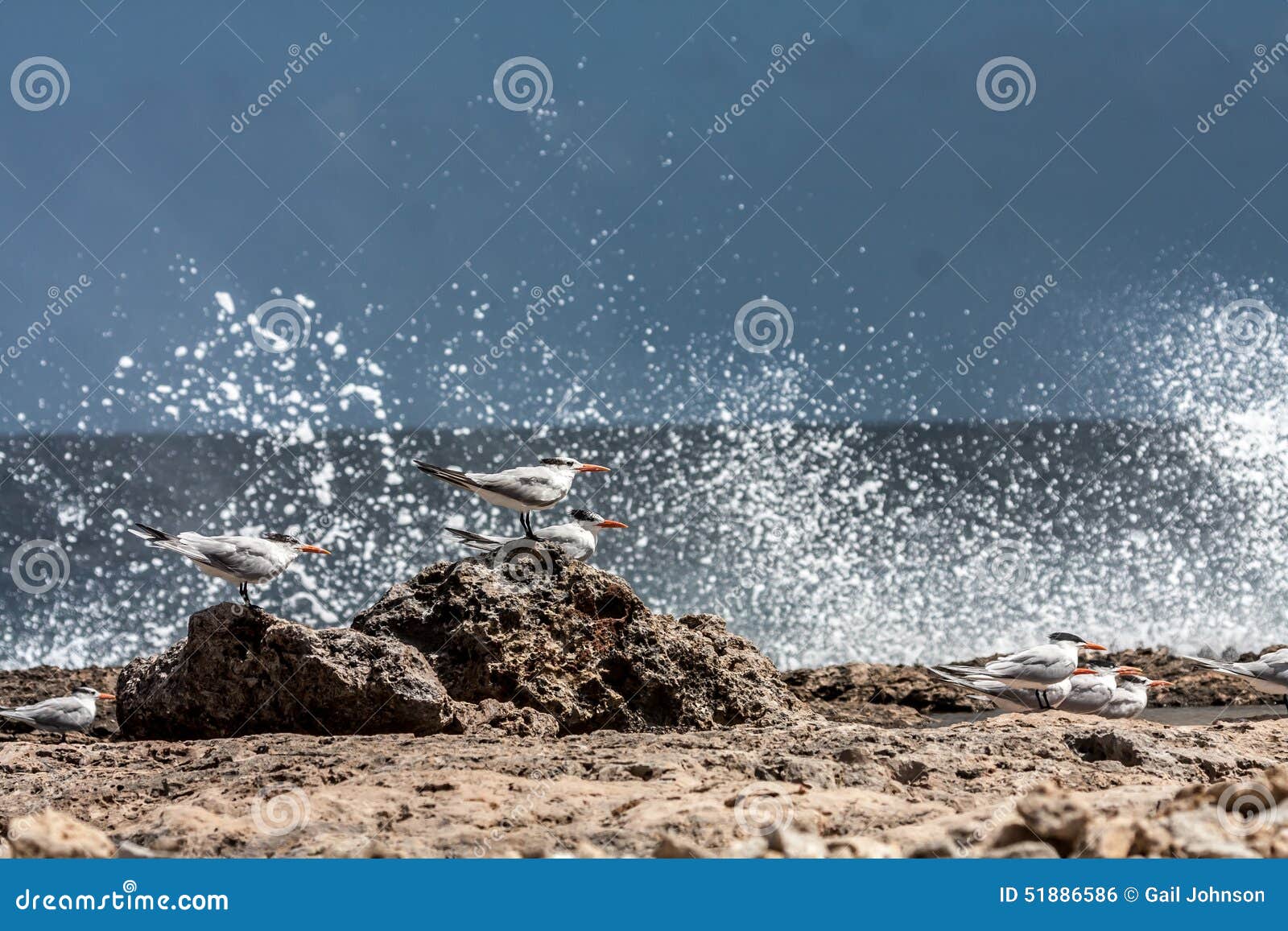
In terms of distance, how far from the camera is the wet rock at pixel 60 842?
301 cm

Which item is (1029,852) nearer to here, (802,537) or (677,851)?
(677,851)

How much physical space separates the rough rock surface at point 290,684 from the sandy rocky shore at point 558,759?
1cm

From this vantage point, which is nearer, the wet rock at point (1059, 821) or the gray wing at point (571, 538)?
the wet rock at point (1059, 821)

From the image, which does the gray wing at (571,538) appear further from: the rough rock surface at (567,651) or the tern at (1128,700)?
the tern at (1128,700)

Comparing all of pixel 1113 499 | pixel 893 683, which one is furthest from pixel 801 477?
pixel 893 683

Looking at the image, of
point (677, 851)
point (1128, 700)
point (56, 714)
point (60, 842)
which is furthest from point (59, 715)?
point (1128, 700)

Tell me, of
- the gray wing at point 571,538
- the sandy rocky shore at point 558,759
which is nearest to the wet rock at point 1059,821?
the sandy rocky shore at point 558,759

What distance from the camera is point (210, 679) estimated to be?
5605 mm

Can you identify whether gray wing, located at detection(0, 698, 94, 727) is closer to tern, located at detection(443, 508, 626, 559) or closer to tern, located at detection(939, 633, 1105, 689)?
tern, located at detection(443, 508, 626, 559)

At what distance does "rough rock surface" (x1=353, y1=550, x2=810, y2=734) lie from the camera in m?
5.85

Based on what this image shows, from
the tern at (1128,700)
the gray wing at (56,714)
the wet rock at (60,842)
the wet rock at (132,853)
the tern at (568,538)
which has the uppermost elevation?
the tern at (568,538)

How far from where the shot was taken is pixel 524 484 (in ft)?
19.6

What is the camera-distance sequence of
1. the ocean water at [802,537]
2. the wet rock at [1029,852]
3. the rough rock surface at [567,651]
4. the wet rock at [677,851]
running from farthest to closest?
the ocean water at [802,537], the rough rock surface at [567,651], the wet rock at [677,851], the wet rock at [1029,852]

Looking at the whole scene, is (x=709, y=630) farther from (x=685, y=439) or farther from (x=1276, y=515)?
(x=685, y=439)
